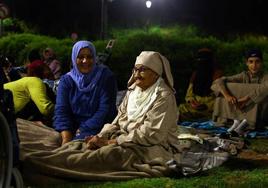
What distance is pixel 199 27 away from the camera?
31.2m

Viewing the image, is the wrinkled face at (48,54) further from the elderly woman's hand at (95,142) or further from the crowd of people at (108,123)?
the elderly woman's hand at (95,142)

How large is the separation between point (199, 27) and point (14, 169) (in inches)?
1074

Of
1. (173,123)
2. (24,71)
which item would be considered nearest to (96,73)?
(173,123)

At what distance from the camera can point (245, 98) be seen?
8789 millimetres

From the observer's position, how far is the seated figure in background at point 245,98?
8.71 metres

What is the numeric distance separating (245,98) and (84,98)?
10.4 feet

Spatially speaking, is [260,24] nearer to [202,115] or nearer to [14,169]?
[202,115]

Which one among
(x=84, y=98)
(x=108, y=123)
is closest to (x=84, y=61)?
(x=84, y=98)

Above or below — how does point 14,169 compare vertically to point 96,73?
A: below

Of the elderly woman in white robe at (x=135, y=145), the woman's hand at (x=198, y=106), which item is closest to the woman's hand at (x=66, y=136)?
the elderly woman in white robe at (x=135, y=145)

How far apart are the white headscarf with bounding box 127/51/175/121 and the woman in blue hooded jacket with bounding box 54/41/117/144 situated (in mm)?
655

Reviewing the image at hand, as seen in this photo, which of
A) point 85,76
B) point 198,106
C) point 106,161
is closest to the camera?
point 106,161

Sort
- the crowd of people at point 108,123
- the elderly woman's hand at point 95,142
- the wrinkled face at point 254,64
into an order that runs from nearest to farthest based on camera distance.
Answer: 1. the crowd of people at point 108,123
2. the elderly woman's hand at point 95,142
3. the wrinkled face at point 254,64

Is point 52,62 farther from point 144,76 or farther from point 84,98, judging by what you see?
point 144,76
